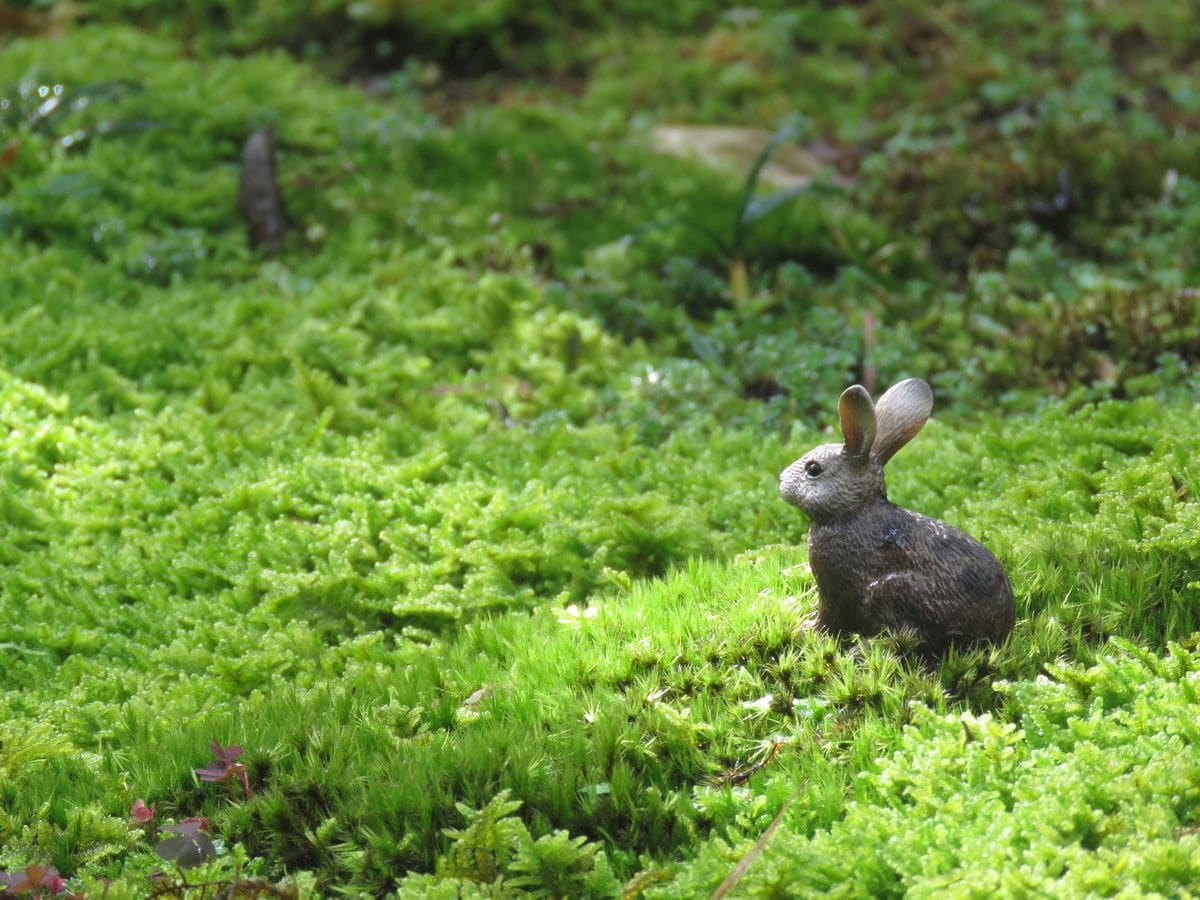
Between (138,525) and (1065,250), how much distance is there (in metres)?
5.22

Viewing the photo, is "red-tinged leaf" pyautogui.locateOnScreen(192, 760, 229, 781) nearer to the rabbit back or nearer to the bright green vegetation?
the bright green vegetation

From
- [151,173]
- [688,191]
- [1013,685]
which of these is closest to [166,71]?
[151,173]

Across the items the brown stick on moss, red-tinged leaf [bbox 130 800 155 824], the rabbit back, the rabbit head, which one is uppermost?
the brown stick on moss

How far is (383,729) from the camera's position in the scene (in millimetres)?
3254

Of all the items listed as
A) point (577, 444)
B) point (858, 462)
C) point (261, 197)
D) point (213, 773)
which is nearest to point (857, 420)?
point (858, 462)

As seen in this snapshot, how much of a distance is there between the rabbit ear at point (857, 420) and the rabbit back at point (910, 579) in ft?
0.59

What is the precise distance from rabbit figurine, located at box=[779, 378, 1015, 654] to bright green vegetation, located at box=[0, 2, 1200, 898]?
0.12 meters

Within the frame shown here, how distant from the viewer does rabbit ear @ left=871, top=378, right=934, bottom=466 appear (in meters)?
3.34

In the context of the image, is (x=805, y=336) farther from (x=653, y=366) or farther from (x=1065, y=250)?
(x=1065, y=250)

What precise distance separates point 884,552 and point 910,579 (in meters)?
0.10

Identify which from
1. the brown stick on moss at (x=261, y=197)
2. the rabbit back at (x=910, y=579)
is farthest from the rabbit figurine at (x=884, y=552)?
the brown stick on moss at (x=261, y=197)

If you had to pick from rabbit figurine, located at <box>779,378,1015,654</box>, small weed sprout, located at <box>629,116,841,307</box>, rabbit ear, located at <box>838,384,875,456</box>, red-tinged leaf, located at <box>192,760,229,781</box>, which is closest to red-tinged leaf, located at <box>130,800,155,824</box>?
red-tinged leaf, located at <box>192,760,229,781</box>

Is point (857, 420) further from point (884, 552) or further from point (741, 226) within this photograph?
point (741, 226)

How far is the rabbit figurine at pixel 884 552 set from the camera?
3182mm
